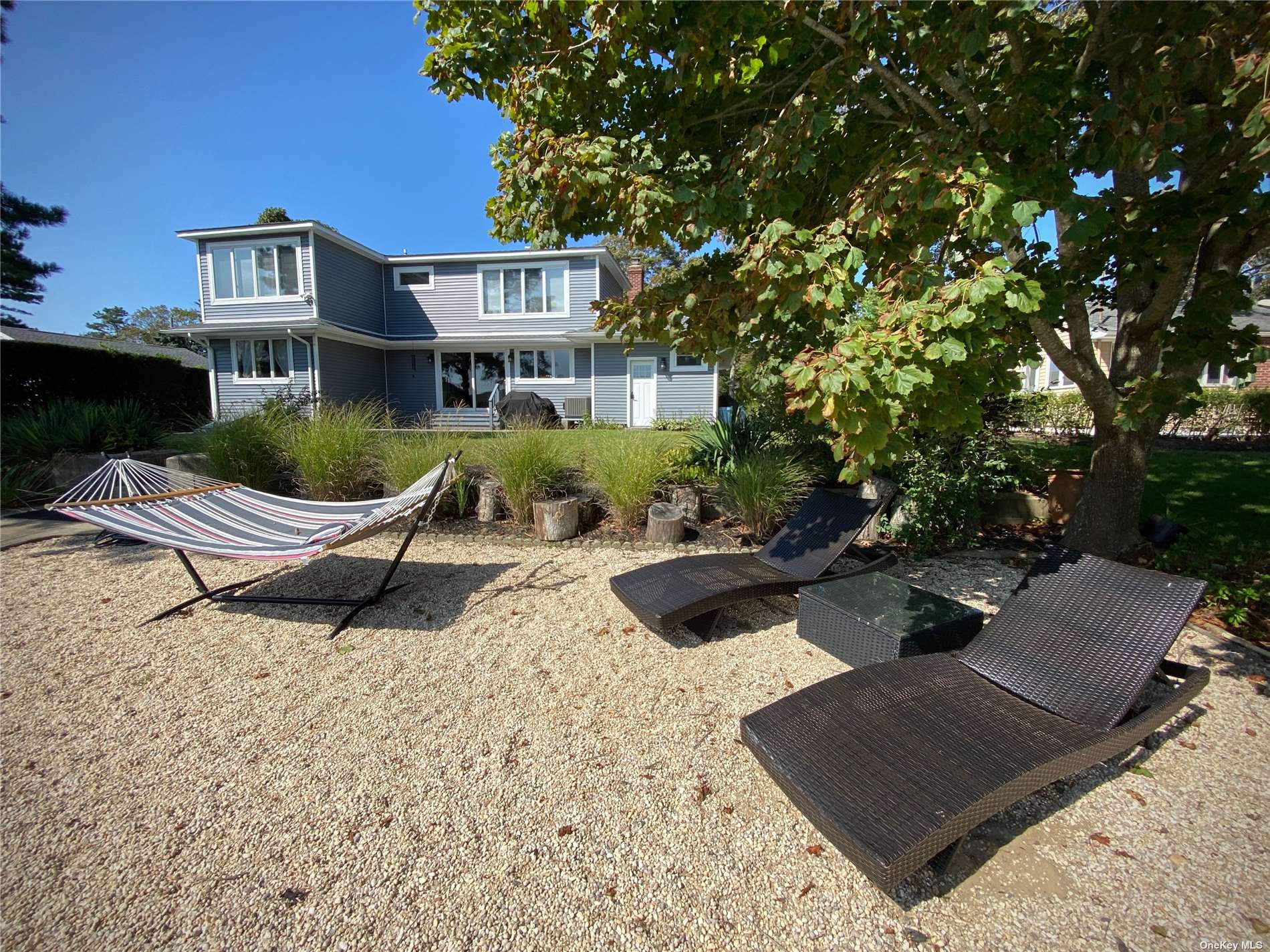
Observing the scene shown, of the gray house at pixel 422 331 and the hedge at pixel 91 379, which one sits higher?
the gray house at pixel 422 331

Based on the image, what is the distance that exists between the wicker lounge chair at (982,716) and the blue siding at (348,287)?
17.2m

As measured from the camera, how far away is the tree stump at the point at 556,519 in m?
5.13

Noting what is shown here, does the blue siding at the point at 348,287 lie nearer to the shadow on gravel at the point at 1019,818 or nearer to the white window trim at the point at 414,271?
the white window trim at the point at 414,271

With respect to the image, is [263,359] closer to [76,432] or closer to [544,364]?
[544,364]

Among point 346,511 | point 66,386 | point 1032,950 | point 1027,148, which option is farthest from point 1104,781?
point 66,386

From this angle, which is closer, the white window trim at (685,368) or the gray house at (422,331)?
the gray house at (422,331)

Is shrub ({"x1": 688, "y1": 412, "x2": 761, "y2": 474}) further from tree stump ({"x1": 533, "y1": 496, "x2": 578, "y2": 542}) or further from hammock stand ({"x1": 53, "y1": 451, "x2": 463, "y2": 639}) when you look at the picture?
hammock stand ({"x1": 53, "y1": 451, "x2": 463, "y2": 639})

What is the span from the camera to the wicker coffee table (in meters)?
2.65

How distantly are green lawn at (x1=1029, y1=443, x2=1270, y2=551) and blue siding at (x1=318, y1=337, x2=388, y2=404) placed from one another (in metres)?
16.2

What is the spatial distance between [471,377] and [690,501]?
13.6 meters

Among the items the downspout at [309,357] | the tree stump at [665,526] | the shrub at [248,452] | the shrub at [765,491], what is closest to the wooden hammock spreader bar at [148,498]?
the shrub at [248,452]

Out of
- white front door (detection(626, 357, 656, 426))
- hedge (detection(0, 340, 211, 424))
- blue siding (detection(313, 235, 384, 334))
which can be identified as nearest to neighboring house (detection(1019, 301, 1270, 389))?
white front door (detection(626, 357, 656, 426))

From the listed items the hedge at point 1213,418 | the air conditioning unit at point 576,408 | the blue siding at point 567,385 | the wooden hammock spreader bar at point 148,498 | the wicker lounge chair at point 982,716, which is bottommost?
the wicker lounge chair at point 982,716

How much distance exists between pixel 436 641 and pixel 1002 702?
2893 millimetres
